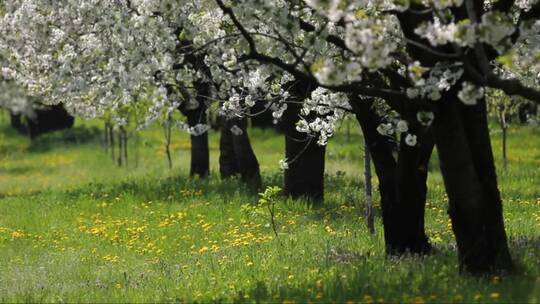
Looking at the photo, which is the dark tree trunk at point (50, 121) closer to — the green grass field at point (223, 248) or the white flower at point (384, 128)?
the green grass field at point (223, 248)

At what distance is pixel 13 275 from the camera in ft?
40.1

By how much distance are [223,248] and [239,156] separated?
8.46m

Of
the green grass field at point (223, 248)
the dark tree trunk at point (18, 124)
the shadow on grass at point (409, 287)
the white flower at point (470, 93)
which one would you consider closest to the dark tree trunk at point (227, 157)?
the green grass field at point (223, 248)

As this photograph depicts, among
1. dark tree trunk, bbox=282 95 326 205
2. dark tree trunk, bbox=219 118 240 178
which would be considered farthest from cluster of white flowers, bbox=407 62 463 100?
dark tree trunk, bbox=219 118 240 178

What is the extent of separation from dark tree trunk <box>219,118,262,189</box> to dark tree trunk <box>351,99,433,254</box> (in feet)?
31.9

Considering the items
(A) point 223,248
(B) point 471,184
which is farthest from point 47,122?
(B) point 471,184

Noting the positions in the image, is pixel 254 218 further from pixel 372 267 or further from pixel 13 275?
pixel 372 267

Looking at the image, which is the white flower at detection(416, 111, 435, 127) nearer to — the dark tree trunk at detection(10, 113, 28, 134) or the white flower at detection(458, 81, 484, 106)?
the white flower at detection(458, 81, 484, 106)

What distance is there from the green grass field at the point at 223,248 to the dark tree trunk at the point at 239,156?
1.85 ft

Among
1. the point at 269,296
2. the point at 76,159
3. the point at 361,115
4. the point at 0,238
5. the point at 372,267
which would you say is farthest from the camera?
the point at 76,159

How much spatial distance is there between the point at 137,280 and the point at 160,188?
1065 cm

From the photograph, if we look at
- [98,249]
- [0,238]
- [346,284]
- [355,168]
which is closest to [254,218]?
[98,249]

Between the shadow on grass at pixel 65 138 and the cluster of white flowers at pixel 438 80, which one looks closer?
the cluster of white flowers at pixel 438 80

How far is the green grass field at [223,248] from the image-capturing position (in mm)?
8508
